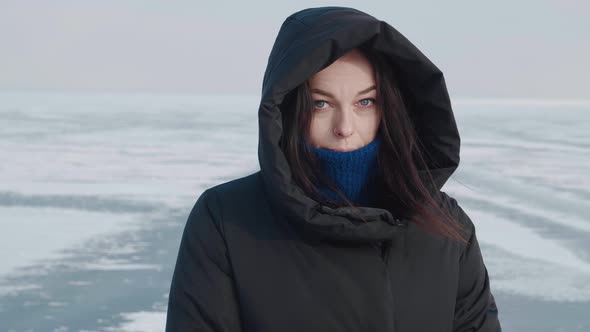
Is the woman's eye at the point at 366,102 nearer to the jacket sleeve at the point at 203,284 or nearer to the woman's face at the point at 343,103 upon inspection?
the woman's face at the point at 343,103

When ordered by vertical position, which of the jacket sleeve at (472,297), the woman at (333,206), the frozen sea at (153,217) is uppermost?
the woman at (333,206)

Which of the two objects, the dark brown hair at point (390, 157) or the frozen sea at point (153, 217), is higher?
the dark brown hair at point (390, 157)

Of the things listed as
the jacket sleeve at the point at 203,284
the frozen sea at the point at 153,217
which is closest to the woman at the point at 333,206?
the jacket sleeve at the point at 203,284

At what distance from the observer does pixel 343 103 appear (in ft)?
4.51

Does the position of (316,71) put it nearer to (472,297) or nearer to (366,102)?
(366,102)

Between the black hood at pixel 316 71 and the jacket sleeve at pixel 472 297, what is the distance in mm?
189

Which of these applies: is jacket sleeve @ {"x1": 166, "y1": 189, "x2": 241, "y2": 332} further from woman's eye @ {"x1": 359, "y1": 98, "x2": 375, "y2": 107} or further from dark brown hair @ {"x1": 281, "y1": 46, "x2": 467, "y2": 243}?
woman's eye @ {"x1": 359, "y1": 98, "x2": 375, "y2": 107}

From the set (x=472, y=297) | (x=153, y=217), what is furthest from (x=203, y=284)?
(x=153, y=217)

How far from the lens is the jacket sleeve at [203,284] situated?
135cm

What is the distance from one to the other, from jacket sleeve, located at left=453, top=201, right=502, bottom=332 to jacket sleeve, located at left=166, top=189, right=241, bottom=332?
0.44 m

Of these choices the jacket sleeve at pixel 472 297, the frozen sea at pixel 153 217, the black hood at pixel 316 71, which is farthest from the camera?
the frozen sea at pixel 153 217

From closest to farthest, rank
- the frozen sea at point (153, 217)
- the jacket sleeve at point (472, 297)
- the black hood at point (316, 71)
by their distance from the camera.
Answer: the black hood at point (316, 71) < the jacket sleeve at point (472, 297) < the frozen sea at point (153, 217)

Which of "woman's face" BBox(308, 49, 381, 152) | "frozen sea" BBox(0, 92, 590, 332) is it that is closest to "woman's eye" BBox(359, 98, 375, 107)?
"woman's face" BBox(308, 49, 381, 152)

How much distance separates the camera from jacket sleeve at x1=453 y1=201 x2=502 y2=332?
151 cm
